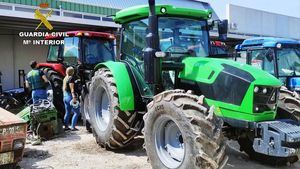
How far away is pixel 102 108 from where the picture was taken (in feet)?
23.6

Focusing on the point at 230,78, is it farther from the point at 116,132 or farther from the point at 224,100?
the point at 116,132

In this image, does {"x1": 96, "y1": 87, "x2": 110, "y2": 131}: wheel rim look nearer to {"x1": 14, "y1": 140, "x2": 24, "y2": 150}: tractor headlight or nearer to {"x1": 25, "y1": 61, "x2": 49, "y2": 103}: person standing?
{"x1": 14, "y1": 140, "x2": 24, "y2": 150}: tractor headlight

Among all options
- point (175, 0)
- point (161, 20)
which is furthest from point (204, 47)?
point (175, 0)

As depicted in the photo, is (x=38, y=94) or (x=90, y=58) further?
(x=90, y=58)

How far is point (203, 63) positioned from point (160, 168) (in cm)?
152

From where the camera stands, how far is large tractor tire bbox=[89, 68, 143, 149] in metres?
6.20

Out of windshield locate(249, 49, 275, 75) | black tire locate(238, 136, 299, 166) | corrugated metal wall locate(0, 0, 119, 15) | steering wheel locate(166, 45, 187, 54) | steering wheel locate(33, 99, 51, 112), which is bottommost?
black tire locate(238, 136, 299, 166)

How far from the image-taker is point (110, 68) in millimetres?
6551

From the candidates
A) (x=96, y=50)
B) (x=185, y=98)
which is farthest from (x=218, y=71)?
(x=96, y=50)

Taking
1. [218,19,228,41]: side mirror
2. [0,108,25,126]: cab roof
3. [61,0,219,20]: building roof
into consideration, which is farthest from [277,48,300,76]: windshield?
[61,0,219,20]: building roof

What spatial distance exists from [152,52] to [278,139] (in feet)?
6.34

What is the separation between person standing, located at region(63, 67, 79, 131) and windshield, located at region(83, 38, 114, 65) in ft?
4.13

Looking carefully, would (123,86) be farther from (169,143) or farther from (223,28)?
(223,28)

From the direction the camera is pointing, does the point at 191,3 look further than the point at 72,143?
Yes
